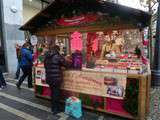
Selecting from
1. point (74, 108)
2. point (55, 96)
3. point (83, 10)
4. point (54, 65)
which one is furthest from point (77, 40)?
point (74, 108)

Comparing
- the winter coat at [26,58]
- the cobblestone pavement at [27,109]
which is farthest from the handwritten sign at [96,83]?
the winter coat at [26,58]

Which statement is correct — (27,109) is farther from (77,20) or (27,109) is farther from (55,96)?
(77,20)

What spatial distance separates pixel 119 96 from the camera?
432 cm

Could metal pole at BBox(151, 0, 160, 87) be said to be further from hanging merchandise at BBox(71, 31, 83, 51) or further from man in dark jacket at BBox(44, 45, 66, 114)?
man in dark jacket at BBox(44, 45, 66, 114)

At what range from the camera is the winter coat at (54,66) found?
455 centimetres

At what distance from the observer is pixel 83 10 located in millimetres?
4898

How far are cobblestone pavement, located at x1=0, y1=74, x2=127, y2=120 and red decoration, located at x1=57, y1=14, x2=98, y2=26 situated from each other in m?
2.21

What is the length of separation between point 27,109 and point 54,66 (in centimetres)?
144

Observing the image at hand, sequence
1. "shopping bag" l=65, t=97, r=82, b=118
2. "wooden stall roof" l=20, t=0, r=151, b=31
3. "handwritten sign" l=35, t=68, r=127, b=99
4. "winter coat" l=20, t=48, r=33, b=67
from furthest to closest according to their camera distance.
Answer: "winter coat" l=20, t=48, r=33, b=67 → "shopping bag" l=65, t=97, r=82, b=118 → "handwritten sign" l=35, t=68, r=127, b=99 → "wooden stall roof" l=20, t=0, r=151, b=31

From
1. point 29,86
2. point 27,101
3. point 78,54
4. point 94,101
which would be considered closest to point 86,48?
point 78,54

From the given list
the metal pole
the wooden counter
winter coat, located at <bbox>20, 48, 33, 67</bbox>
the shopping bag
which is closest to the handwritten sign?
the wooden counter

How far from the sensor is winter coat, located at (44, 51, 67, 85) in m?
4.55

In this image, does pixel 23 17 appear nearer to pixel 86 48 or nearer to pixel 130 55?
pixel 86 48

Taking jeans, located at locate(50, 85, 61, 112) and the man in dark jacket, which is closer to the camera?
the man in dark jacket
